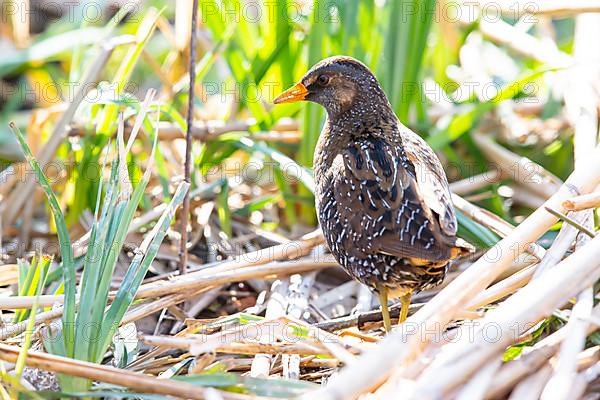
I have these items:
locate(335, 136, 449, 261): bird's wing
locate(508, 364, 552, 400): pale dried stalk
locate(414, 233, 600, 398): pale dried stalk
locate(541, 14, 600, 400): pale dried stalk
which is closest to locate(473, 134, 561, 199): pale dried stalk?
locate(541, 14, 600, 400): pale dried stalk

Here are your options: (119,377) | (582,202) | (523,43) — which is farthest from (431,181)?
(523,43)

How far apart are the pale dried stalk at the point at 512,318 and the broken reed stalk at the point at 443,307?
0.28ft

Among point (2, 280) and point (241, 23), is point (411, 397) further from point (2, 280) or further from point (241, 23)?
point (241, 23)

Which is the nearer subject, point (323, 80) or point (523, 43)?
point (323, 80)

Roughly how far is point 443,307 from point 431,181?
2.58ft

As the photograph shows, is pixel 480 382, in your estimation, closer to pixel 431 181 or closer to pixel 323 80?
pixel 431 181

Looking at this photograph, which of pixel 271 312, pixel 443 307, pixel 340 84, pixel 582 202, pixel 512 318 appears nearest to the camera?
pixel 512 318

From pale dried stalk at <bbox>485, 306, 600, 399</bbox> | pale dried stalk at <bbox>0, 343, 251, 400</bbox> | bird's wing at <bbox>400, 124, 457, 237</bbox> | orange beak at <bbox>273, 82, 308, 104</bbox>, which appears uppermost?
orange beak at <bbox>273, 82, 308, 104</bbox>

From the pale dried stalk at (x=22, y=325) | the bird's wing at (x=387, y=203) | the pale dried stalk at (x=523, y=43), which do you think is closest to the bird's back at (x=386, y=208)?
the bird's wing at (x=387, y=203)

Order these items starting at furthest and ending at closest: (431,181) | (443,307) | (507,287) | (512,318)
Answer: (431,181) < (507,287) < (443,307) < (512,318)

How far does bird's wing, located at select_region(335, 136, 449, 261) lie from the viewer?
305 cm

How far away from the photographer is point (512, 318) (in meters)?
2.56

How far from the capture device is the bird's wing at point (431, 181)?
3.17m

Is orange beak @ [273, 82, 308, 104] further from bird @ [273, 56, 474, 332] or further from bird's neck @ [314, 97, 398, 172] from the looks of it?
bird's neck @ [314, 97, 398, 172]
